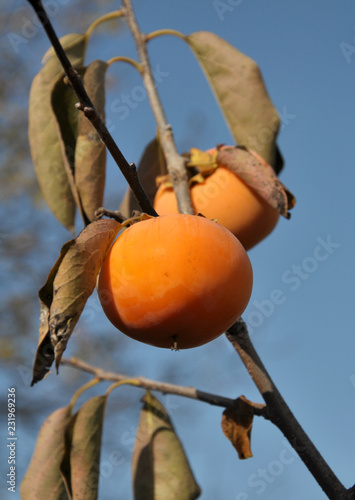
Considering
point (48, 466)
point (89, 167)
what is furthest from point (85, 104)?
point (48, 466)

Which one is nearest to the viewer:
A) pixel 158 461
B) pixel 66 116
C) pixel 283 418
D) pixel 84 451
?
pixel 283 418

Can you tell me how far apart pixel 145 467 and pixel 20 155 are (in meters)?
5.40

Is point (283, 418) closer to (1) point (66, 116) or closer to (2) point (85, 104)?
(2) point (85, 104)

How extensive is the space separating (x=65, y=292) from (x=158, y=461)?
104 centimetres

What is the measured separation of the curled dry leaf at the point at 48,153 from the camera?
1.65 metres

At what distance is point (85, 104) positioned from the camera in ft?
3.33

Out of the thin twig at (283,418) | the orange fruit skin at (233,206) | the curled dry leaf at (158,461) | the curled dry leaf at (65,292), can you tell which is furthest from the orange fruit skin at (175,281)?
the curled dry leaf at (158,461)

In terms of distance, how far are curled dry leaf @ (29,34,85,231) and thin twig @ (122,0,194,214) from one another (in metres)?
0.29

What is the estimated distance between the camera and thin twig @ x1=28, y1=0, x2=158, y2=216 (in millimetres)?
900

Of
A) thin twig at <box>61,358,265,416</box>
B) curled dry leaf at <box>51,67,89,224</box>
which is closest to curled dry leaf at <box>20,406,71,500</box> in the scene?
thin twig at <box>61,358,265,416</box>

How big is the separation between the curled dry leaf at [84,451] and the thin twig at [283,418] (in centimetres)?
59

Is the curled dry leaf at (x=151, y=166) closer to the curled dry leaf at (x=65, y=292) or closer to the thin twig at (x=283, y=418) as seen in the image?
the thin twig at (x=283, y=418)

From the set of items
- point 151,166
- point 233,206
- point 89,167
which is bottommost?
point 233,206

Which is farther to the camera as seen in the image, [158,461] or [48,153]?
[158,461]
